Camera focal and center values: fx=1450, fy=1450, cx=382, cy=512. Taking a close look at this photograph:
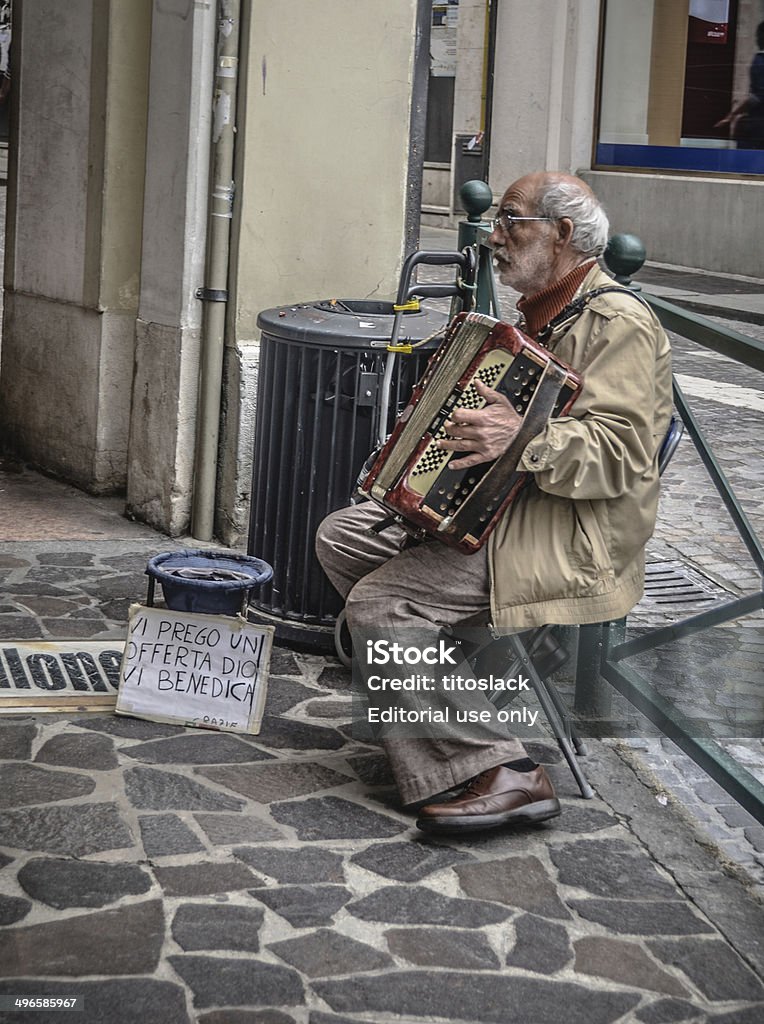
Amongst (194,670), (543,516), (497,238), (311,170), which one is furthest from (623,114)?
(543,516)

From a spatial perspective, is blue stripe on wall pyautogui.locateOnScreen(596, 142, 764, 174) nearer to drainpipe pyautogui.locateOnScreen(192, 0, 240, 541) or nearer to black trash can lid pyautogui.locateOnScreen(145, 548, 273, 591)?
drainpipe pyautogui.locateOnScreen(192, 0, 240, 541)

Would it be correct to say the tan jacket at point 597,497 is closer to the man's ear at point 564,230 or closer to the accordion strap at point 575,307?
the accordion strap at point 575,307

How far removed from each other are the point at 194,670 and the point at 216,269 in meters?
2.11

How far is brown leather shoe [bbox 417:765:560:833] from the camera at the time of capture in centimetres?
348

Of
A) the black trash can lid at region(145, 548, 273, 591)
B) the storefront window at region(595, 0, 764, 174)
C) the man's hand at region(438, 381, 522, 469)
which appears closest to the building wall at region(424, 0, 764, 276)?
the storefront window at region(595, 0, 764, 174)

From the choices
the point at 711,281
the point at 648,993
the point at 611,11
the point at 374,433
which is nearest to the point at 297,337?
the point at 374,433

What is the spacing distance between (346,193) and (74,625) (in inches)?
81.5

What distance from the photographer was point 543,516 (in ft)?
11.4

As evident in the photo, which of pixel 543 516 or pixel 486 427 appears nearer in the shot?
pixel 486 427

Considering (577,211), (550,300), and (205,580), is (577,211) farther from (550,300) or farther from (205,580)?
(205,580)

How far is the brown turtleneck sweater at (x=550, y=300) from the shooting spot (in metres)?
3.61

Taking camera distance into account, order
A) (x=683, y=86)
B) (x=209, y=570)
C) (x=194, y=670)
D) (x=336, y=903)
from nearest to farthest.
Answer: (x=336, y=903)
(x=194, y=670)
(x=209, y=570)
(x=683, y=86)

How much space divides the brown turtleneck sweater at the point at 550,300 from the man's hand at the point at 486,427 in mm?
381

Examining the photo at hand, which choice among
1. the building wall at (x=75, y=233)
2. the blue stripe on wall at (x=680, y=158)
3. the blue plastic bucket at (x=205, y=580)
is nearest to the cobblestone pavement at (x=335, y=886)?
the blue plastic bucket at (x=205, y=580)
